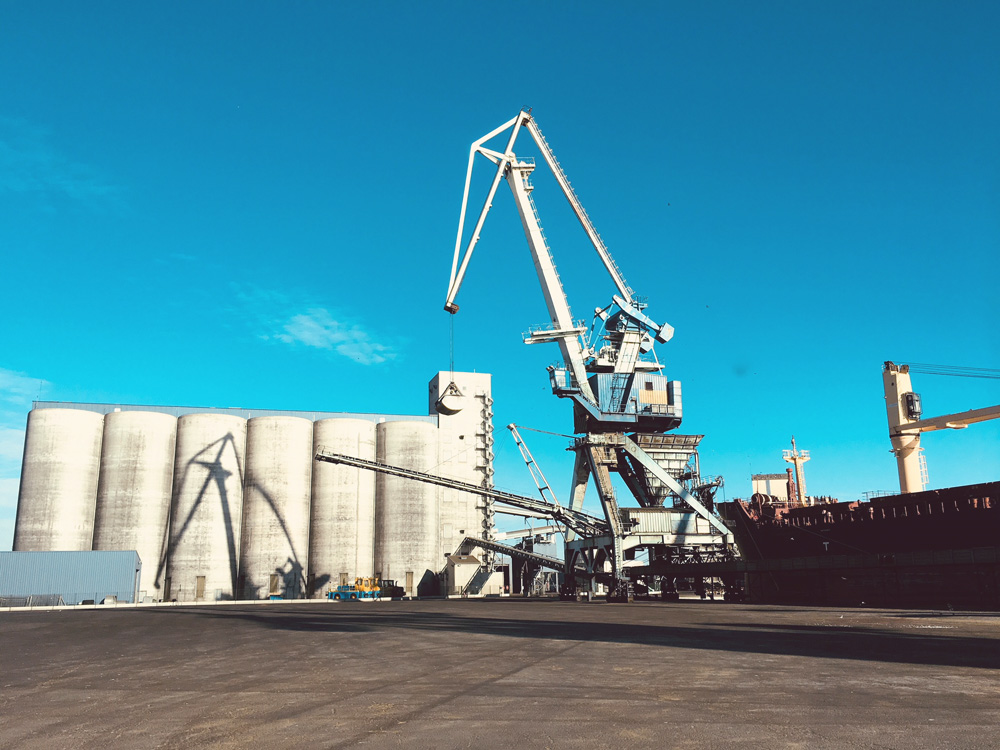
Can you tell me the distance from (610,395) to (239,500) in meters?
41.3

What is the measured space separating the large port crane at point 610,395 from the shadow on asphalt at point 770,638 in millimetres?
39055

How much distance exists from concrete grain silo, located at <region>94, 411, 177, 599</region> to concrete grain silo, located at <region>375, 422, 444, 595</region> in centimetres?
2237

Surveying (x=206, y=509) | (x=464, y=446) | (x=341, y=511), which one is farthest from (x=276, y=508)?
(x=464, y=446)

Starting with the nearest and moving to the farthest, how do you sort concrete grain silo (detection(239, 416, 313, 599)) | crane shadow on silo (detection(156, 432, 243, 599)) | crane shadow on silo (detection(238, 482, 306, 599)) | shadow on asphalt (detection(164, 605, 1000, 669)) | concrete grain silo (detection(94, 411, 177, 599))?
shadow on asphalt (detection(164, 605, 1000, 669)) → concrete grain silo (detection(94, 411, 177, 599)) → crane shadow on silo (detection(156, 432, 243, 599)) → crane shadow on silo (detection(238, 482, 306, 599)) → concrete grain silo (detection(239, 416, 313, 599))

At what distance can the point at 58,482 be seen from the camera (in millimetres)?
73188

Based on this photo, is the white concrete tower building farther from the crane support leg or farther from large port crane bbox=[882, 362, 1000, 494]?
large port crane bbox=[882, 362, 1000, 494]

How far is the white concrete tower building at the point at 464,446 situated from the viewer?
8669cm

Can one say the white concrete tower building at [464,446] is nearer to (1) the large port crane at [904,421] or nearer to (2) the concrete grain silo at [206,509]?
(2) the concrete grain silo at [206,509]

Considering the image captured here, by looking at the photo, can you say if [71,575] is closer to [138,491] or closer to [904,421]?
[138,491]

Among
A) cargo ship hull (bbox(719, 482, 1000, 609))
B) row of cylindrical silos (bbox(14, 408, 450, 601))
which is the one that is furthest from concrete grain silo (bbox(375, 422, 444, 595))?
cargo ship hull (bbox(719, 482, 1000, 609))

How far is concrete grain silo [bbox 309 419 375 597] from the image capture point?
79375mm

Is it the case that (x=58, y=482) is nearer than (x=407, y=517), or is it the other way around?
(x=58, y=482)

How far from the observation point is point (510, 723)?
29.8ft

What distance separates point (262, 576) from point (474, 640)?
2466 inches
